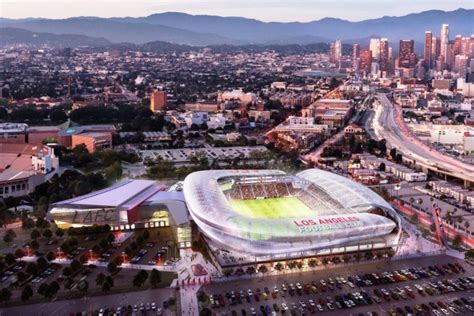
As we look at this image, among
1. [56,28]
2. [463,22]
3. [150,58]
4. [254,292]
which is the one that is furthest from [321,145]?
[463,22]

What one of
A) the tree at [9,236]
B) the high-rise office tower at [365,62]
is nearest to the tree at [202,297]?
the tree at [9,236]

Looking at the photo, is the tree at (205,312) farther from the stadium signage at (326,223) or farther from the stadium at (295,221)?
the stadium signage at (326,223)

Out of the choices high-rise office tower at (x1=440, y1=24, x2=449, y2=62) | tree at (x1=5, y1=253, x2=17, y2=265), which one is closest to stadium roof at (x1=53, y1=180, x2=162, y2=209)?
tree at (x1=5, y1=253, x2=17, y2=265)

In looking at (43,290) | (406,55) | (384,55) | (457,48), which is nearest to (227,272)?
(43,290)

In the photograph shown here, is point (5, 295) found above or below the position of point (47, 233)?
below

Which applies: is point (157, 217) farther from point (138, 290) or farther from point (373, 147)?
point (373, 147)

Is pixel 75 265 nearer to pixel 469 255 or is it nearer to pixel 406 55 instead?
pixel 469 255

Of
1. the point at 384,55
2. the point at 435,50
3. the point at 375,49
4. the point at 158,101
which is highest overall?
the point at 375,49
